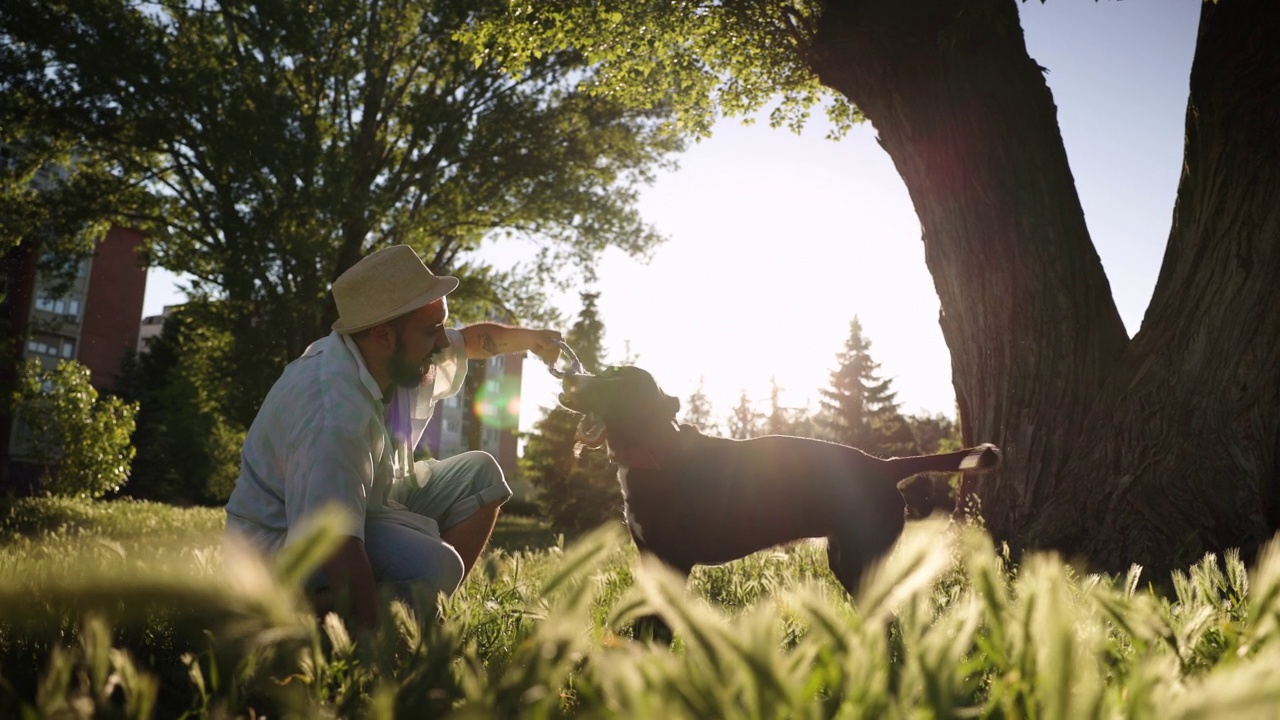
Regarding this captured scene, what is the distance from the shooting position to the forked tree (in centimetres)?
502

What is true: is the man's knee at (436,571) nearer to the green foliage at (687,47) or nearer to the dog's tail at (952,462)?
the dog's tail at (952,462)

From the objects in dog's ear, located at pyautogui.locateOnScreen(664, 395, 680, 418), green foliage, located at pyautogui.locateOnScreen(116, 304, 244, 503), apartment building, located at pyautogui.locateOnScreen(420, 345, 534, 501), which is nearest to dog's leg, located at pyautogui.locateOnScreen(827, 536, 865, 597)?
dog's ear, located at pyautogui.locateOnScreen(664, 395, 680, 418)

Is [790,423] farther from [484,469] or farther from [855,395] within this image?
[484,469]

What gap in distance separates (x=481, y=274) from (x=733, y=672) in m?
20.9

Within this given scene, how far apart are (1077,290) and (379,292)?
5131 millimetres

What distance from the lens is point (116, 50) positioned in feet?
52.0

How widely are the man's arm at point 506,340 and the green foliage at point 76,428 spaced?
18.2m

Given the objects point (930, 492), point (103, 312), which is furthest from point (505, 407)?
point (930, 492)

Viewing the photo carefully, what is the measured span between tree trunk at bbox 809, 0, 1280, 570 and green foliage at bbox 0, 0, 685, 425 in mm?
9856

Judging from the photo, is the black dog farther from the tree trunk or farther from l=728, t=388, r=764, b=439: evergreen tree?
l=728, t=388, r=764, b=439: evergreen tree

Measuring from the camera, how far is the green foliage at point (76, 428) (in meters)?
18.6

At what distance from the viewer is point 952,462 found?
374 centimetres

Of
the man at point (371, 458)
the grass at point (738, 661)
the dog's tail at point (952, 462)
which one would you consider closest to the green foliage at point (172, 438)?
the man at point (371, 458)

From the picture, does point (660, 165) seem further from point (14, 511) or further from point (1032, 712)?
point (1032, 712)
